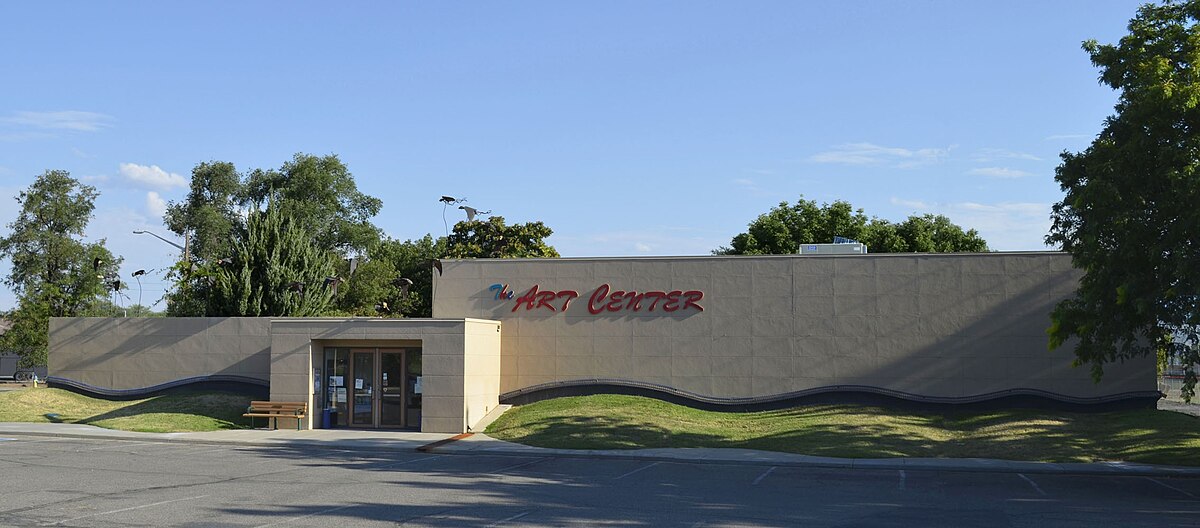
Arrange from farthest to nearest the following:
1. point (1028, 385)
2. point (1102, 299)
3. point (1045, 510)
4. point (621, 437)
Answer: point (1028, 385) < point (621, 437) < point (1102, 299) < point (1045, 510)

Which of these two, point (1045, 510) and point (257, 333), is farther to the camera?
point (257, 333)

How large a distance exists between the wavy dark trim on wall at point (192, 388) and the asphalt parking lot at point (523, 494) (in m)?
9.36

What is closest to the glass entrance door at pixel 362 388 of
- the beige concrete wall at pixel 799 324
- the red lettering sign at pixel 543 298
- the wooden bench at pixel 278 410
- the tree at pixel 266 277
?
the wooden bench at pixel 278 410

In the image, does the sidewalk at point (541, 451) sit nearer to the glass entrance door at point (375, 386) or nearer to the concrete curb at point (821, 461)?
the concrete curb at point (821, 461)

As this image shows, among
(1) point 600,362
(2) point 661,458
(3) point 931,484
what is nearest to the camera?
(3) point 931,484

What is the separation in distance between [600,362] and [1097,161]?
1575cm

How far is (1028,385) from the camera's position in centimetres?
2892

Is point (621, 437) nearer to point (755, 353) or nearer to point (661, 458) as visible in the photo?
point (661, 458)

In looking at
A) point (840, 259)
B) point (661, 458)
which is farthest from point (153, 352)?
point (840, 259)

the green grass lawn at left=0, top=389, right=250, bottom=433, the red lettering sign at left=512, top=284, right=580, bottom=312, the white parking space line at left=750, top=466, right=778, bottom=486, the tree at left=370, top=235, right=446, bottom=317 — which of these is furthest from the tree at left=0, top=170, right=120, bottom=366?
the white parking space line at left=750, top=466, right=778, bottom=486

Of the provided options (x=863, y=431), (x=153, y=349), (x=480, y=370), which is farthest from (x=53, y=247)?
(x=863, y=431)

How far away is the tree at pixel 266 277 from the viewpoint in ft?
127

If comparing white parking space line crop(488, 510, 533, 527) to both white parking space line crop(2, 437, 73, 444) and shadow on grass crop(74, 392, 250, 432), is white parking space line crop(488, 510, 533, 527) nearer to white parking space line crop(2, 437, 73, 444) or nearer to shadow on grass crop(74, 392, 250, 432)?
white parking space line crop(2, 437, 73, 444)

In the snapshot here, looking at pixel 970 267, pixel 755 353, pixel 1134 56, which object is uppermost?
pixel 1134 56
